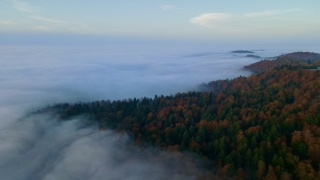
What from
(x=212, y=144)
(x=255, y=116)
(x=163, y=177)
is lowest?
(x=163, y=177)

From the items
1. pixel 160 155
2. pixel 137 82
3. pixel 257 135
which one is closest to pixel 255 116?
pixel 257 135

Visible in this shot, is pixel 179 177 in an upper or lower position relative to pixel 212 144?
lower

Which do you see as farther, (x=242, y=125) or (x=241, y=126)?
(x=242, y=125)

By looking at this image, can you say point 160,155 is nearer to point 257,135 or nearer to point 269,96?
point 257,135

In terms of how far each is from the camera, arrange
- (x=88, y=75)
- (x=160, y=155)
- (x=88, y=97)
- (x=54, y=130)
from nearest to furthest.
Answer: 1. (x=160, y=155)
2. (x=54, y=130)
3. (x=88, y=97)
4. (x=88, y=75)
